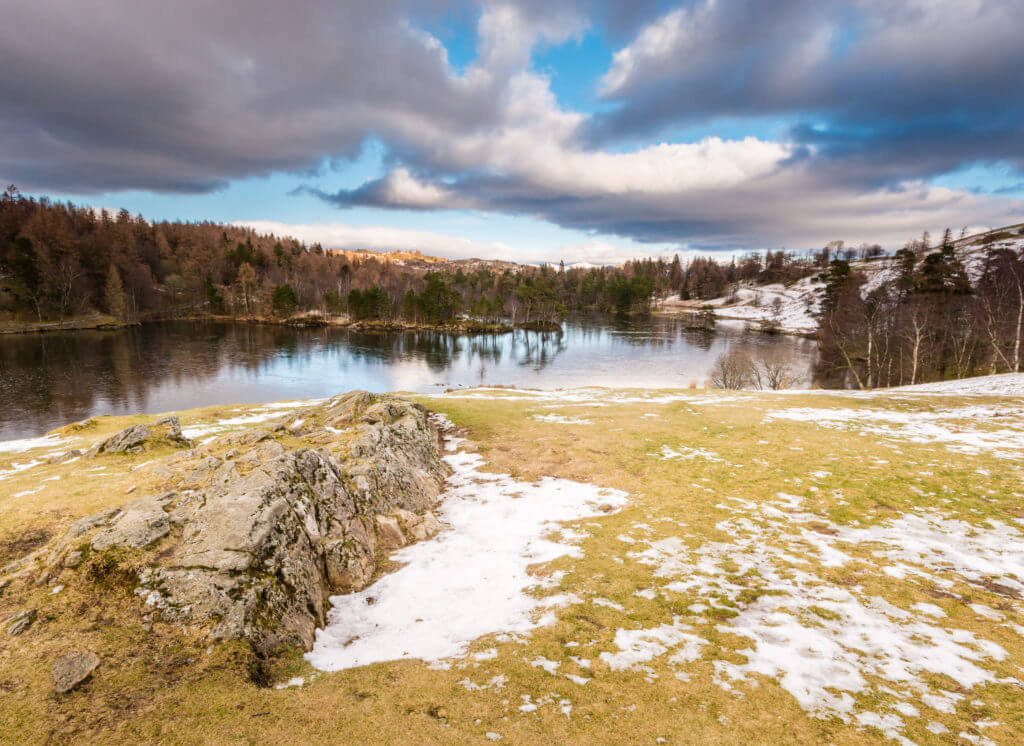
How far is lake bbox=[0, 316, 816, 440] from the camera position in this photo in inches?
1657

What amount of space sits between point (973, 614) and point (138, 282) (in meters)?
165

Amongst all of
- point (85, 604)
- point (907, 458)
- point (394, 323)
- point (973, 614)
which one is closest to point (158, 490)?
point (85, 604)

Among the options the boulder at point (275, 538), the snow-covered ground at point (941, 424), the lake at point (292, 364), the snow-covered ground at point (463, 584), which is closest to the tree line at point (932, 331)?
the lake at point (292, 364)

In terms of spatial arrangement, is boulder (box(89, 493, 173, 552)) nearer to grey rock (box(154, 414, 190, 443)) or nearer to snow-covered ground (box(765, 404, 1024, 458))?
grey rock (box(154, 414, 190, 443))

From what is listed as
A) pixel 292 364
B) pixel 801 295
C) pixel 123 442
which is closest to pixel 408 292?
pixel 292 364

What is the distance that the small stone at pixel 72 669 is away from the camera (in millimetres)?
4699

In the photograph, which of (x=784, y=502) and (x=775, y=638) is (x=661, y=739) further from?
(x=784, y=502)

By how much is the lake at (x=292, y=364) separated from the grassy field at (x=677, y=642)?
3682 centimetres

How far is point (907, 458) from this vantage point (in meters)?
14.5

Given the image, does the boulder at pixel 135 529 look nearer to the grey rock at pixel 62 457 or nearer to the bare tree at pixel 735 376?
the grey rock at pixel 62 457

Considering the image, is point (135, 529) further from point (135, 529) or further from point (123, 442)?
point (123, 442)

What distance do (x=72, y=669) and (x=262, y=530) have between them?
8.17 feet

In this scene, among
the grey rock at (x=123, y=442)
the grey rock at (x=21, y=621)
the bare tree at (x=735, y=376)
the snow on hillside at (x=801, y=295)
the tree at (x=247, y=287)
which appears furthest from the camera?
the tree at (x=247, y=287)

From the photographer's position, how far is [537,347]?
302 ft
